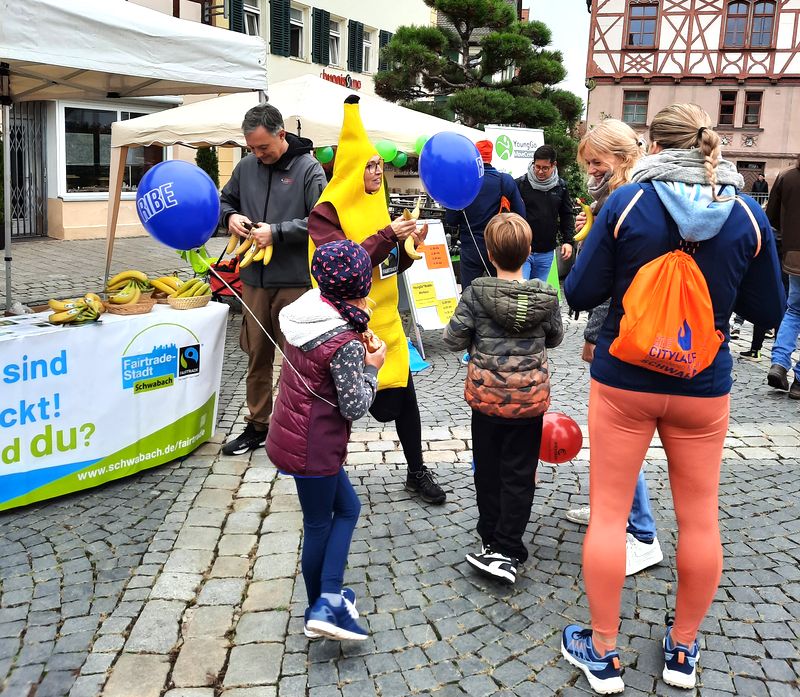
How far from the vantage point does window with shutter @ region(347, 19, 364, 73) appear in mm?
25594

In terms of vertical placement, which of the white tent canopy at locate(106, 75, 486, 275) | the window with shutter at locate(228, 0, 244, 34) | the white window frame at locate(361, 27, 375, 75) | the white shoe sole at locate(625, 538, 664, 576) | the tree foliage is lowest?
the white shoe sole at locate(625, 538, 664, 576)

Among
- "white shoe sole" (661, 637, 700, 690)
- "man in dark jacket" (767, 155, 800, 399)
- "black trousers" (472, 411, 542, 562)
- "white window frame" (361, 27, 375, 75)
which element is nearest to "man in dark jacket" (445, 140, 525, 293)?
"man in dark jacket" (767, 155, 800, 399)

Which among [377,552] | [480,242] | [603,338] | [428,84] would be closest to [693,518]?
[603,338]

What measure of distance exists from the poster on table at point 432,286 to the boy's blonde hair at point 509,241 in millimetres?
4425

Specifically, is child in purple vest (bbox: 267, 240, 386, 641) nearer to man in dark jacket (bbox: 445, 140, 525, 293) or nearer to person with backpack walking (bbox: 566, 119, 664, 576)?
person with backpack walking (bbox: 566, 119, 664, 576)

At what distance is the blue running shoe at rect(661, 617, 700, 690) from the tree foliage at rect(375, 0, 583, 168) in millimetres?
16170

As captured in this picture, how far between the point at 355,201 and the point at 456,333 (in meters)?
0.94

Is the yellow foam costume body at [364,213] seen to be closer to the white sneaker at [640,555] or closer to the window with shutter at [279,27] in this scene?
the white sneaker at [640,555]

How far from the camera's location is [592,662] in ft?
9.11

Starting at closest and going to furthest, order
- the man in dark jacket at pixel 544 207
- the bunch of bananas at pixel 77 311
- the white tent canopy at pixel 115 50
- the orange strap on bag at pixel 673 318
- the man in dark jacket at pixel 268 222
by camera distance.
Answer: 1. the orange strap on bag at pixel 673 318
2. the bunch of bananas at pixel 77 311
3. the man in dark jacket at pixel 268 222
4. the white tent canopy at pixel 115 50
5. the man in dark jacket at pixel 544 207

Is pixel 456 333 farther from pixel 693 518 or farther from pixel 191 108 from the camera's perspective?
pixel 191 108

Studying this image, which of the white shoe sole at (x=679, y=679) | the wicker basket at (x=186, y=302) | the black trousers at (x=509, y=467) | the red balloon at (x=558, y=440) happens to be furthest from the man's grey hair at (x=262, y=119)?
the white shoe sole at (x=679, y=679)

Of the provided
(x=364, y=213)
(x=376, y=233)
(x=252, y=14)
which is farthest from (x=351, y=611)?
(x=252, y=14)

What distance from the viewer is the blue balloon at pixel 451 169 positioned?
15.1 feet
